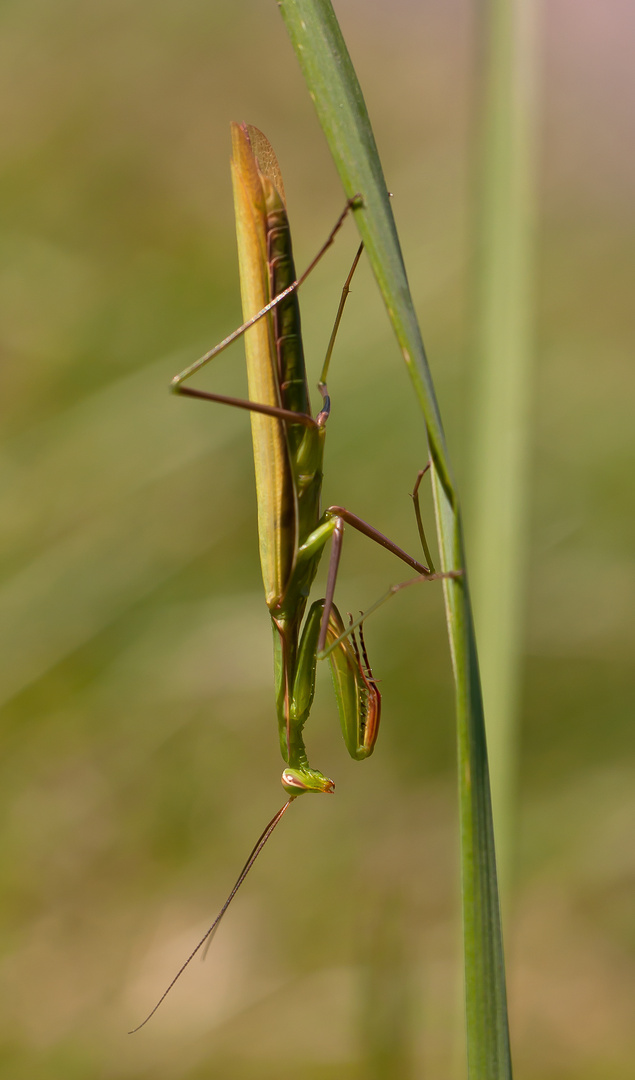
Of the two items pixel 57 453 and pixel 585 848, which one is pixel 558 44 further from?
pixel 585 848

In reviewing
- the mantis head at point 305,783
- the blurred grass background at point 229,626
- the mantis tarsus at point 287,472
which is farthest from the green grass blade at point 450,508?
the mantis head at point 305,783

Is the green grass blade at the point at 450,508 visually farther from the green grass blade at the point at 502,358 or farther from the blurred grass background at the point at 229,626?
the blurred grass background at the point at 229,626

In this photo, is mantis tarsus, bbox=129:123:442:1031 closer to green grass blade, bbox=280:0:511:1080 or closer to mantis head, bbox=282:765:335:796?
mantis head, bbox=282:765:335:796

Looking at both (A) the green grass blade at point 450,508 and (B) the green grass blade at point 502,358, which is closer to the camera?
(A) the green grass blade at point 450,508

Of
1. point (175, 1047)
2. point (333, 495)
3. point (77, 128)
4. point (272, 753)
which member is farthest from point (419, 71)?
point (175, 1047)

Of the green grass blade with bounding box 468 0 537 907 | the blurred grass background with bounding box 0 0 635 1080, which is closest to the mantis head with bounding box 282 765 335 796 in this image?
the green grass blade with bounding box 468 0 537 907

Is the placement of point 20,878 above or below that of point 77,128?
below

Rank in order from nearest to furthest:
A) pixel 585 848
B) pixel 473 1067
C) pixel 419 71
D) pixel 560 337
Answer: pixel 473 1067
pixel 585 848
pixel 560 337
pixel 419 71
